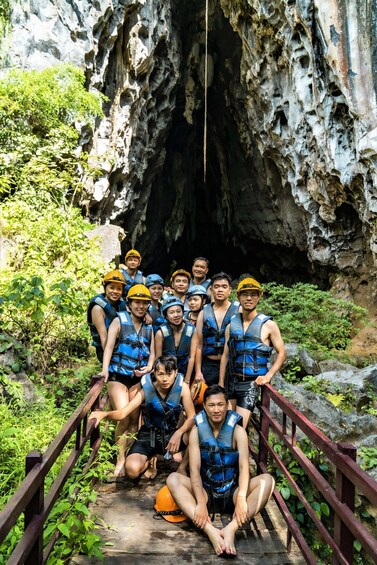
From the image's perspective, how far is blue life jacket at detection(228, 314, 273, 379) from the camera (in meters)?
3.99

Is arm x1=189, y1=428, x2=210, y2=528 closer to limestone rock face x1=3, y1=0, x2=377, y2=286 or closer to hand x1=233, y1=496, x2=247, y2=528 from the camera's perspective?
hand x1=233, y1=496, x2=247, y2=528

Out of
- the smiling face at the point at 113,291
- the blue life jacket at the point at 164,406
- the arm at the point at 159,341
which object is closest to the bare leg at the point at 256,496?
the blue life jacket at the point at 164,406

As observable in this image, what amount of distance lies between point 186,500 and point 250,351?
1417 mm

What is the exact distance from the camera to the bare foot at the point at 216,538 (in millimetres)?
2787

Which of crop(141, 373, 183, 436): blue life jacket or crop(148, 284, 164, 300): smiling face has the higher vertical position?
crop(148, 284, 164, 300): smiling face

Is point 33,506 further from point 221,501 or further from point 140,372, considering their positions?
point 140,372

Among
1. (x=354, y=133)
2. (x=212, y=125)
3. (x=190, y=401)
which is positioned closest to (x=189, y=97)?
(x=212, y=125)

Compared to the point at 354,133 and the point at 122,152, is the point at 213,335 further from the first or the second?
the point at 122,152

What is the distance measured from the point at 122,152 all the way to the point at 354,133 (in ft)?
23.5

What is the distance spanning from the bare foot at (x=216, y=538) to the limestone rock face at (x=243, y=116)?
9.18 meters

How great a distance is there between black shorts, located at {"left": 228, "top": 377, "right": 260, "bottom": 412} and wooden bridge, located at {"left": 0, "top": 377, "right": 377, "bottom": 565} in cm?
13

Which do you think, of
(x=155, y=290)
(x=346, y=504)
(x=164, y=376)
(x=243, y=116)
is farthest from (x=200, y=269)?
(x=243, y=116)

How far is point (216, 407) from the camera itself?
3.18 meters

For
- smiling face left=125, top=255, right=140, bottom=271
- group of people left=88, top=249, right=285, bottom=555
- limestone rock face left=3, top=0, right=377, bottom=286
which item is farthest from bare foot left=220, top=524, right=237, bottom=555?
limestone rock face left=3, top=0, right=377, bottom=286
